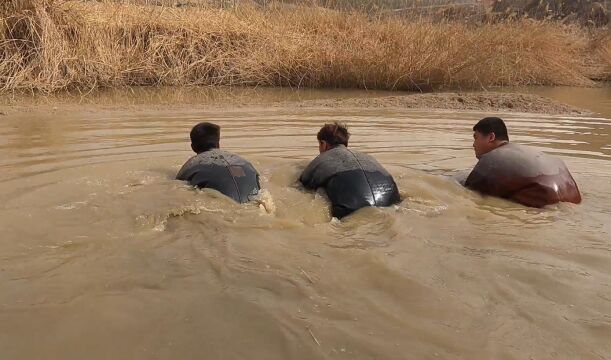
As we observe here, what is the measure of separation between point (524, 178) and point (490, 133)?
677mm

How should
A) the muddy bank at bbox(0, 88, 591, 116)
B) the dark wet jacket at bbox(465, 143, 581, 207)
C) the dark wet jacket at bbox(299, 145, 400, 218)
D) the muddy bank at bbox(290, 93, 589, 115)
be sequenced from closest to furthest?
the dark wet jacket at bbox(299, 145, 400, 218), the dark wet jacket at bbox(465, 143, 581, 207), the muddy bank at bbox(0, 88, 591, 116), the muddy bank at bbox(290, 93, 589, 115)

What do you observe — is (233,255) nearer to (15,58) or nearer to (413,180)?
(413,180)

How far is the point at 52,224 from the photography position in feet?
12.5

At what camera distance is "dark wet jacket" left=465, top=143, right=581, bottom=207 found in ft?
14.8

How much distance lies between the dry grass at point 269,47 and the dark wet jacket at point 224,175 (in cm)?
777

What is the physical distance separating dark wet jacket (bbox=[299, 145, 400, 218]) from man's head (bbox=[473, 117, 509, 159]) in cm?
115

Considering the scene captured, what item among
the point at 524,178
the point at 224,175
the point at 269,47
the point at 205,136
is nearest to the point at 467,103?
the point at 269,47

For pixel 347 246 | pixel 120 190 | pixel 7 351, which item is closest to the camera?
pixel 7 351

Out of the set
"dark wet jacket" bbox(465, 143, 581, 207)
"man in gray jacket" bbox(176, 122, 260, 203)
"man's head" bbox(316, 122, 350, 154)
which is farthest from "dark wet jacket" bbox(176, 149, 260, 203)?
"dark wet jacket" bbox(465, 143, 581, 207)

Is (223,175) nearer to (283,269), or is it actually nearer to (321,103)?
(283,269)

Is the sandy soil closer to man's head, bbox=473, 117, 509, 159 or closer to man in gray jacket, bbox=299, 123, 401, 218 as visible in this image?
man's head, bbox=473, 117, 509, 159

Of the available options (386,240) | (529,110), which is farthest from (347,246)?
(529,110)

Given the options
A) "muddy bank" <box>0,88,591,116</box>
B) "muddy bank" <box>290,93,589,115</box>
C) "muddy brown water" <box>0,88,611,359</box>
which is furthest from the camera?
"muddy bank" <box>290,93,589,115</box>

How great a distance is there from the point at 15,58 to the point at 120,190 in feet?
25.0
